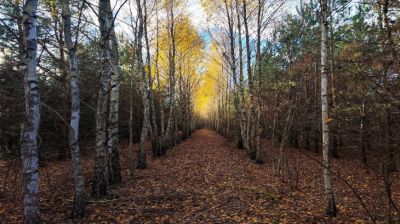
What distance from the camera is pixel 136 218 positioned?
18.7 ft

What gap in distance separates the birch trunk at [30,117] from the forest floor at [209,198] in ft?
4.26

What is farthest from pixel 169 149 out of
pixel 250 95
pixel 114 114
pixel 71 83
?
pixel 71 83

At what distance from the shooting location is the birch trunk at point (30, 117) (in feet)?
14.0

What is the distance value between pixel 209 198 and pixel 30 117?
15.0ft

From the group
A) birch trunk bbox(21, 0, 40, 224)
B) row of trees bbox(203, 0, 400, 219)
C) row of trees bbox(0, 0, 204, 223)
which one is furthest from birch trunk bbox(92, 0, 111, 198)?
row of trees bbox(203, 0, 400, 219)

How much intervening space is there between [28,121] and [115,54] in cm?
438

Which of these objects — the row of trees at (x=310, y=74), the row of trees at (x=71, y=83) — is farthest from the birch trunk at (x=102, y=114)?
the row of trees at (x=310, y=74)

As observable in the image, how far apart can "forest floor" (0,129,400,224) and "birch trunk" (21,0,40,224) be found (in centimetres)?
130

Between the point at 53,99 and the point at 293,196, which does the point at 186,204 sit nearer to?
the point at 293,196

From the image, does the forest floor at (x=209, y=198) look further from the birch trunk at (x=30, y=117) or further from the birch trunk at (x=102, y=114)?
the birch trunk at (x=30, y=117)

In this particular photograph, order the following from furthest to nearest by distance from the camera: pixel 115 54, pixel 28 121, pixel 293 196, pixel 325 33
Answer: pixel 115 54
pixel 293 196
pixel 325 33
pixel 28 121

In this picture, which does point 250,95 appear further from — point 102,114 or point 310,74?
point 102,114

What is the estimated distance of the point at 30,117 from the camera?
4.28m

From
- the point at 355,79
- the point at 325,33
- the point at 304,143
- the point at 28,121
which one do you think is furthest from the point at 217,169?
the point at 304,143
